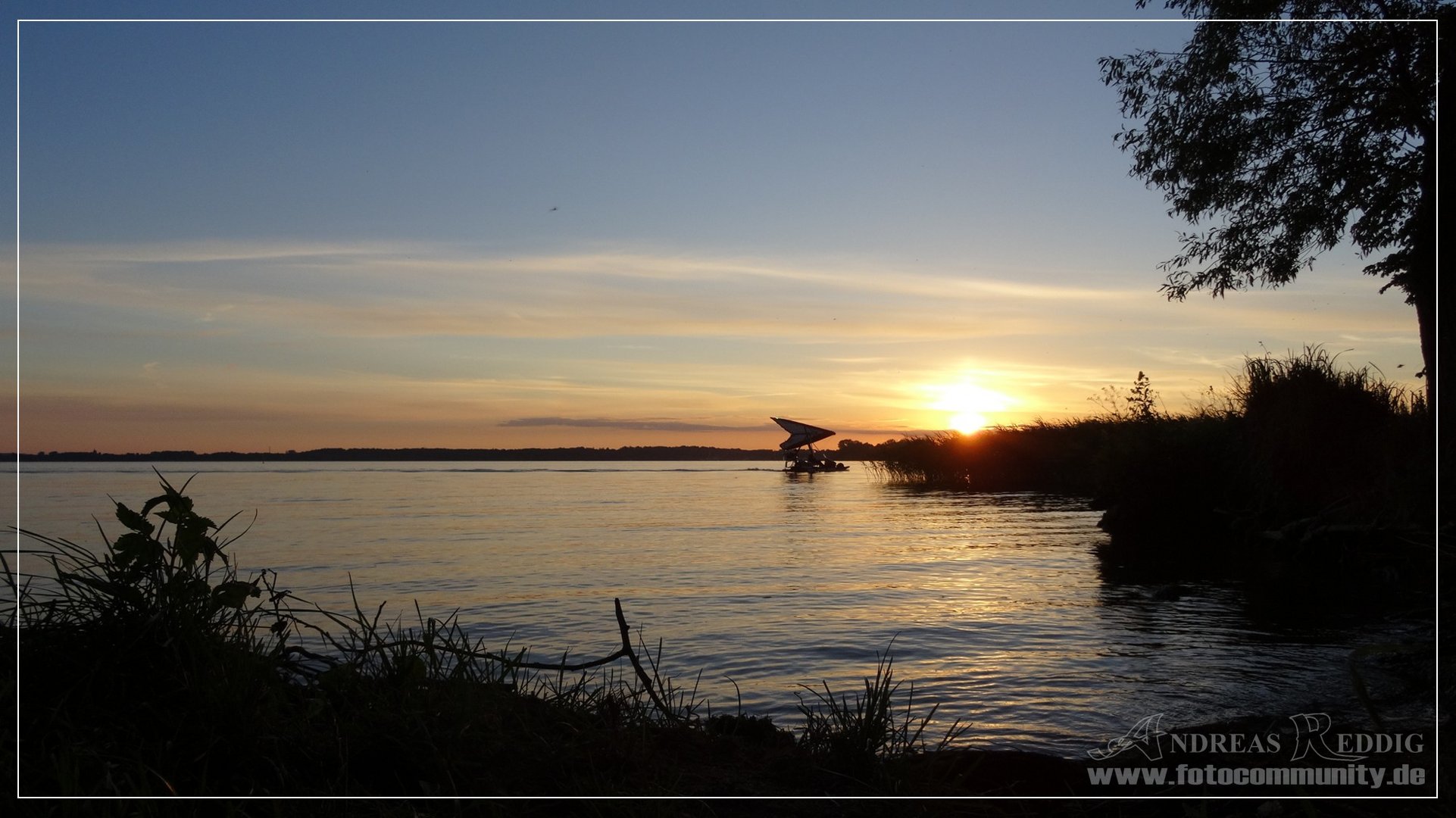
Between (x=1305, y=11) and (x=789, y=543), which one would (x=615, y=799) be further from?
(x=789, y=543)

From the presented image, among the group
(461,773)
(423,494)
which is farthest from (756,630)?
(423,494)

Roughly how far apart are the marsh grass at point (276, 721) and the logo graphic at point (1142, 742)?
62.5 inches

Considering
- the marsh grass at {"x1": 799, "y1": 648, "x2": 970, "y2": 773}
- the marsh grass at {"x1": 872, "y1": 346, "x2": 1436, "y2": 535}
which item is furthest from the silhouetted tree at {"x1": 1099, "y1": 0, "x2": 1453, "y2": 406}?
the marsh grass at {"x1": 799, "y1": 648, "x2": 970, "y2": 773}

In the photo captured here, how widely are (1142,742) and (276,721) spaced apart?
4513 millimetres

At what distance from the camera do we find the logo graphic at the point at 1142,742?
201 inches

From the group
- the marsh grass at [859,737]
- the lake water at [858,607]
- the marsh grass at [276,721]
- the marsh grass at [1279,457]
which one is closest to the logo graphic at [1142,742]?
the lake water at [858,607]

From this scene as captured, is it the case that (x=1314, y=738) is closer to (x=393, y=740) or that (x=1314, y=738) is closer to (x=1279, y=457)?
(x=393, y=740)

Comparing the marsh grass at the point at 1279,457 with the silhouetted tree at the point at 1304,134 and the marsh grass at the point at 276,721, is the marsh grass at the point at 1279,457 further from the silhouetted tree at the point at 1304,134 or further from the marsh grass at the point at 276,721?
the marsh grass at the point at 276,721

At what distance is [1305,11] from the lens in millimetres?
13117

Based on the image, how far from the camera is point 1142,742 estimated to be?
5.50m

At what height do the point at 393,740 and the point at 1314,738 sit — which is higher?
the point at 393,740

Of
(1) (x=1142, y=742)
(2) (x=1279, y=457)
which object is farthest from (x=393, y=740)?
(2) (x=1279, y=457)

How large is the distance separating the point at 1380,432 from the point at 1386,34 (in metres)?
5.79

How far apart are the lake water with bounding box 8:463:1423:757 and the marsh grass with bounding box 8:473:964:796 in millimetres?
1047
